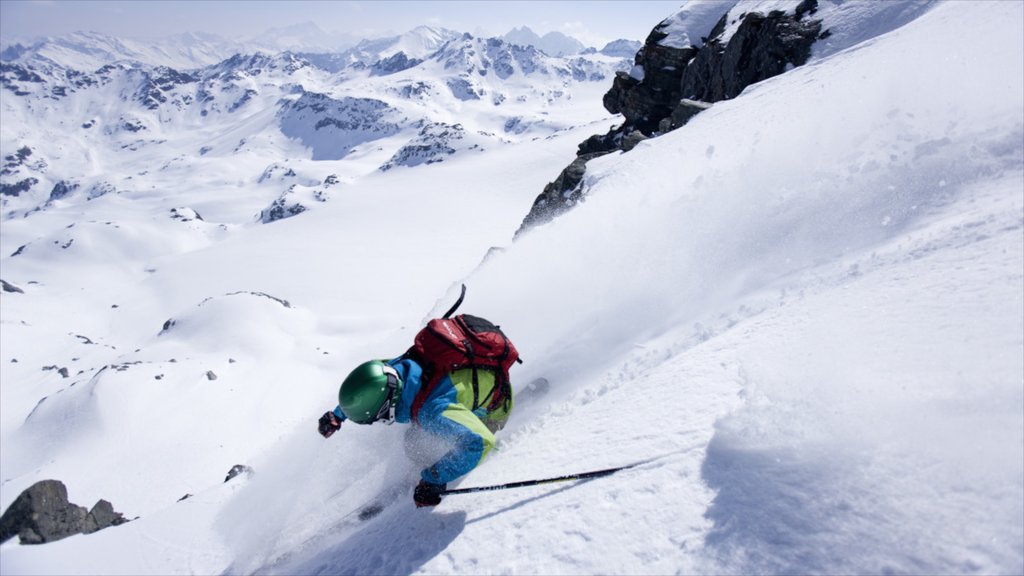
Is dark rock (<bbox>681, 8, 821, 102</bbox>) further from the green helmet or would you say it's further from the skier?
the green helmet

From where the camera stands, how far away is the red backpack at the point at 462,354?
559 cm

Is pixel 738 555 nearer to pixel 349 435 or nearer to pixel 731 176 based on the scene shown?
pixel 349 435

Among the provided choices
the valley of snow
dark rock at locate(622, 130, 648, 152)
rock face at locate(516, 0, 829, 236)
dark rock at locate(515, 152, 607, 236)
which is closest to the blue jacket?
the valley of snow

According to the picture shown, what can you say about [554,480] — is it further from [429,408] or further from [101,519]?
[101,519]

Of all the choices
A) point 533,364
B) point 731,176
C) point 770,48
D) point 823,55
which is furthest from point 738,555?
point 770,48

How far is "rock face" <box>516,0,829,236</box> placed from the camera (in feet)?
75.3

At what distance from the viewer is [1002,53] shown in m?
8.54

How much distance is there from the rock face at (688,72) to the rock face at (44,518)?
18333 millimetres

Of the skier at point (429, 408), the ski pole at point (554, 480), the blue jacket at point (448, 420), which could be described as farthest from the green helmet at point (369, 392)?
the ski pole at point (554, 480)

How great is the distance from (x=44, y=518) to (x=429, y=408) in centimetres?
1538

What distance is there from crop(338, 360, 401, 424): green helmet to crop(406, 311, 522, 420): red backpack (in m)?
0.34

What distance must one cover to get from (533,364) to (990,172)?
667 cm

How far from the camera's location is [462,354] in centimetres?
569

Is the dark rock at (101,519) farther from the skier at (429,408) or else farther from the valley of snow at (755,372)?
the skier at (429,408)
